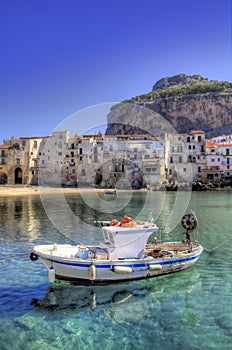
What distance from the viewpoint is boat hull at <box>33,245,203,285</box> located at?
14.3 metres

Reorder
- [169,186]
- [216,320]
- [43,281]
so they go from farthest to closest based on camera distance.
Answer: [169,186]
[43,281]
[216,320]

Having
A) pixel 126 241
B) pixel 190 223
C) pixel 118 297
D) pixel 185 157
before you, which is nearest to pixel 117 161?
pixel 185 157

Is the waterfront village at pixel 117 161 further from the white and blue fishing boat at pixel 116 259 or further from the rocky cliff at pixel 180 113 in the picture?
the white and blue fishing boat at pixel 116 259

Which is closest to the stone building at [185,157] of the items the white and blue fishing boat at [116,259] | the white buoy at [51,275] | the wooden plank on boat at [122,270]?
the white and blue fishing boat at [116,259]

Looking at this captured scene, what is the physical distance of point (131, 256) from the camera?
1561 centimetres

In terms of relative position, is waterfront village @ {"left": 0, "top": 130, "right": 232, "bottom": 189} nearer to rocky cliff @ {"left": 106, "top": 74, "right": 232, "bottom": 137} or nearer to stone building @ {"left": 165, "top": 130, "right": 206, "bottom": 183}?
stone building @ {"left": 165, "top": 130, "right": 206, "bottom": 183}

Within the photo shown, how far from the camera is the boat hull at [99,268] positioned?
14.3 metres

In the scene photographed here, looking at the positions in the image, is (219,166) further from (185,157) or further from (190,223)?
(190,223)

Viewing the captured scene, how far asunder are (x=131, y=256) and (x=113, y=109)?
10440 cm

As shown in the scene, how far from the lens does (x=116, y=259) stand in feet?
50.4

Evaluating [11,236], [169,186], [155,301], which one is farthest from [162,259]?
[169,186]

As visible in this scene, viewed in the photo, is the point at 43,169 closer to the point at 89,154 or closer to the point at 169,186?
the point at 89,154

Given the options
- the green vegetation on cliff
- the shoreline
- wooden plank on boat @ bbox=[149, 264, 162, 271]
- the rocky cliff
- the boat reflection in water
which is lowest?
the boat reflection in water

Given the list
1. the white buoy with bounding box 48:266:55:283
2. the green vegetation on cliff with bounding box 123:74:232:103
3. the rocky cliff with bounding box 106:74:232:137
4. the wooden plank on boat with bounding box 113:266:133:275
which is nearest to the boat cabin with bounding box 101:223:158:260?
the wooden plank on boat with bounding box 113:266:133:275
